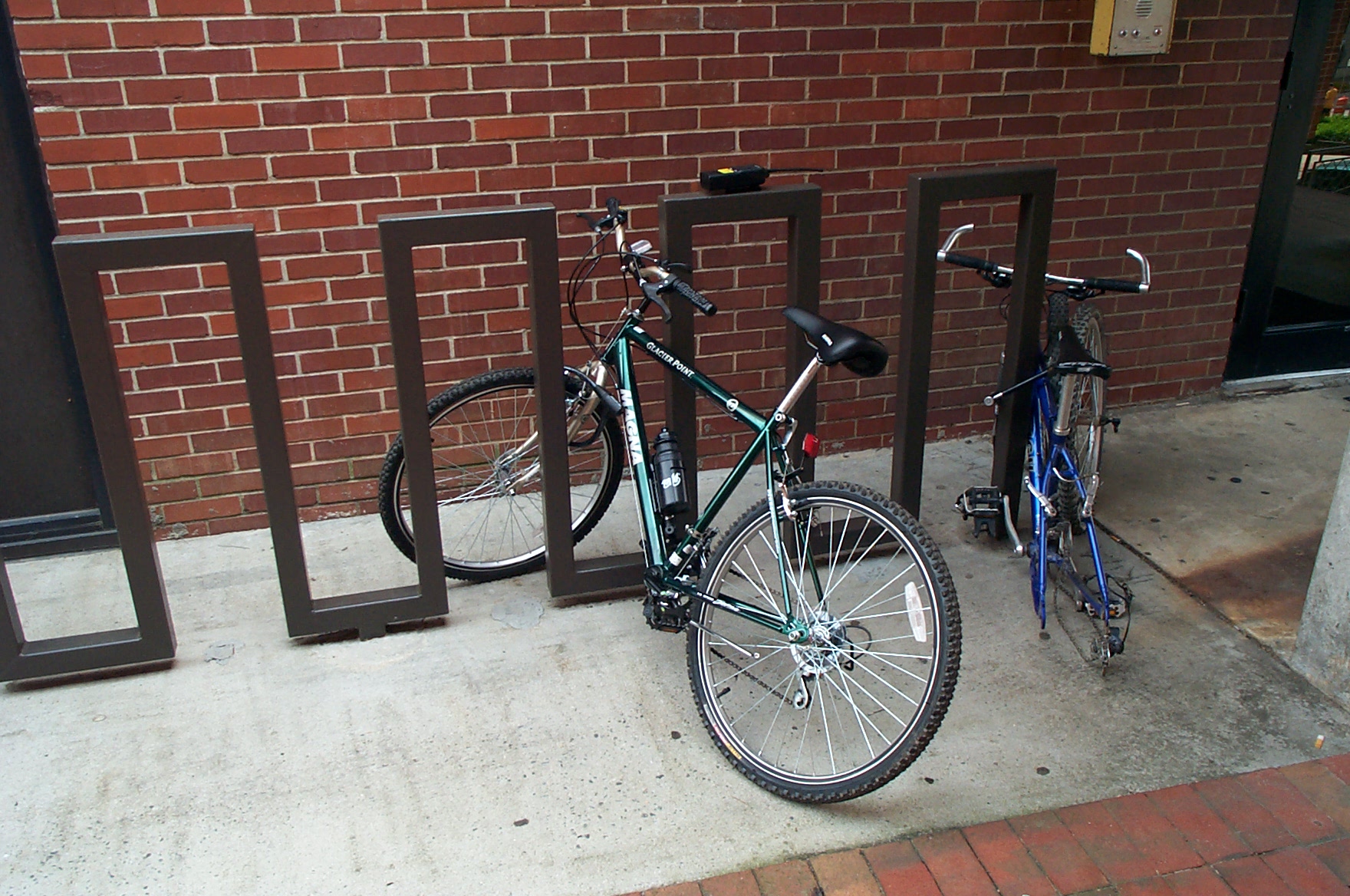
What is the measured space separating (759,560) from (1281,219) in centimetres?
298

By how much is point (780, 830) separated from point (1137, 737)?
39.5 inches

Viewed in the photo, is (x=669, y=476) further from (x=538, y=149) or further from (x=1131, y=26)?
(x=1131, y=26)

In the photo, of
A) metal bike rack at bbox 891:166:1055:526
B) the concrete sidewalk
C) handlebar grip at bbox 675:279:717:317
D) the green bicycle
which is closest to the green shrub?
metal bike rack at bbox 891:166:1055:526

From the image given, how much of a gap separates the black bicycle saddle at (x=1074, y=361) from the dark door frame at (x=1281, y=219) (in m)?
2.08

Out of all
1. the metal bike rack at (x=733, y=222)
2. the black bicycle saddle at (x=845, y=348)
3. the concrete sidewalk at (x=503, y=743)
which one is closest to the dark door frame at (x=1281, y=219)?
the concrete sidewalk at (x=503, y=743)

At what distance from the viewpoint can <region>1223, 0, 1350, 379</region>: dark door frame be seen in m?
4.66

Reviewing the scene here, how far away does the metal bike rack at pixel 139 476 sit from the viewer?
2.81 m

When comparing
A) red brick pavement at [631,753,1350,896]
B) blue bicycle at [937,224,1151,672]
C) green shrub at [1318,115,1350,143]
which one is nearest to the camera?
red brick pavement at [631,753,1350,896]

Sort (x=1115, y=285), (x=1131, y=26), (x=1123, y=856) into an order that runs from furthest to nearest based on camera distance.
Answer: (x=1131, y=26)
(x=1115, y=285)
(x=1123, y=856)

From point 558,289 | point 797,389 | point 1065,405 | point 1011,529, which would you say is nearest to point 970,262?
point 1065,405

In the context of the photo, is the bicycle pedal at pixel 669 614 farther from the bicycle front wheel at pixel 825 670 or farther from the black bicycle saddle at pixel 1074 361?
the black bicycle saddle at pixel 1074 361

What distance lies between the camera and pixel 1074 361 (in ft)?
10.6

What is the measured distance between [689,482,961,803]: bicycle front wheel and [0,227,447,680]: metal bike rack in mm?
947

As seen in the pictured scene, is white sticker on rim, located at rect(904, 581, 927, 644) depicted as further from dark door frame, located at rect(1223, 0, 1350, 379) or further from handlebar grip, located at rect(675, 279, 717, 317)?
dark door frame, located at rect(1223, 0, 1350, 379)
